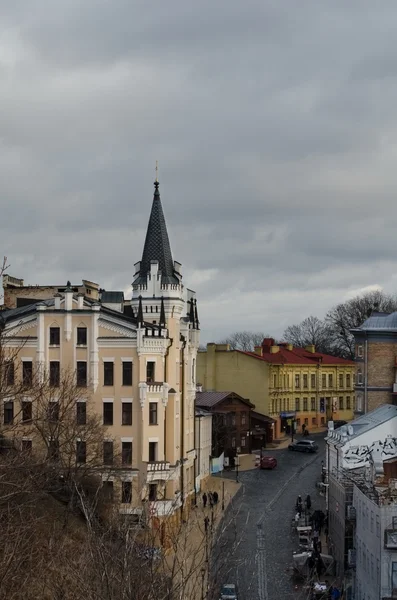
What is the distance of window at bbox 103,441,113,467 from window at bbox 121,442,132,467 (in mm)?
666

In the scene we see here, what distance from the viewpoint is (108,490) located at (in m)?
50.0

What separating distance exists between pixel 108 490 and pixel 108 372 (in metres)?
7.02

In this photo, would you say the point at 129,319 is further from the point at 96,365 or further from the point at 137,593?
the point at 137,593

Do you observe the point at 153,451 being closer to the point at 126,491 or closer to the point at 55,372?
the point at 126,491

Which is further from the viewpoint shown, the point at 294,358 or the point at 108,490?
the point at 294,358

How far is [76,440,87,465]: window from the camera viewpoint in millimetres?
49531

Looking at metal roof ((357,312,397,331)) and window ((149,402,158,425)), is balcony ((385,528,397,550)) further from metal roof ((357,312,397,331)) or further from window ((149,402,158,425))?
metal roof ((357,312,397,331))

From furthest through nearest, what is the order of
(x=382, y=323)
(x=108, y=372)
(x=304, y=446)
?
(x=304, y=446) → (x=382, y=323) → (x=108, y=372)

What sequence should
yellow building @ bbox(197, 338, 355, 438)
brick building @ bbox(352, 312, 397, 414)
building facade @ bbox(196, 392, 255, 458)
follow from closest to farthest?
brick building @ bbox(352, 312, 397, 414) → building facade @ bbox(196, 392, 255, 458) → yellow building @ bbox(197, 338, 355, 438)

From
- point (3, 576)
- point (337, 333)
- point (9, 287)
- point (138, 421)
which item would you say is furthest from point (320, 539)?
point (337, 333)

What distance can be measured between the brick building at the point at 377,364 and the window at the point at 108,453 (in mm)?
20891

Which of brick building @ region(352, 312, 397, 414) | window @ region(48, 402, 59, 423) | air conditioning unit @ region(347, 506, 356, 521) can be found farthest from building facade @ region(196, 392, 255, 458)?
air conditioning unit @ region(347, 506, 356, 521)

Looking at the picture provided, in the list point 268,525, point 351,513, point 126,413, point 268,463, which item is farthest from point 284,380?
point 351,513

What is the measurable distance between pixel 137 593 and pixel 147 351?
3600cm
